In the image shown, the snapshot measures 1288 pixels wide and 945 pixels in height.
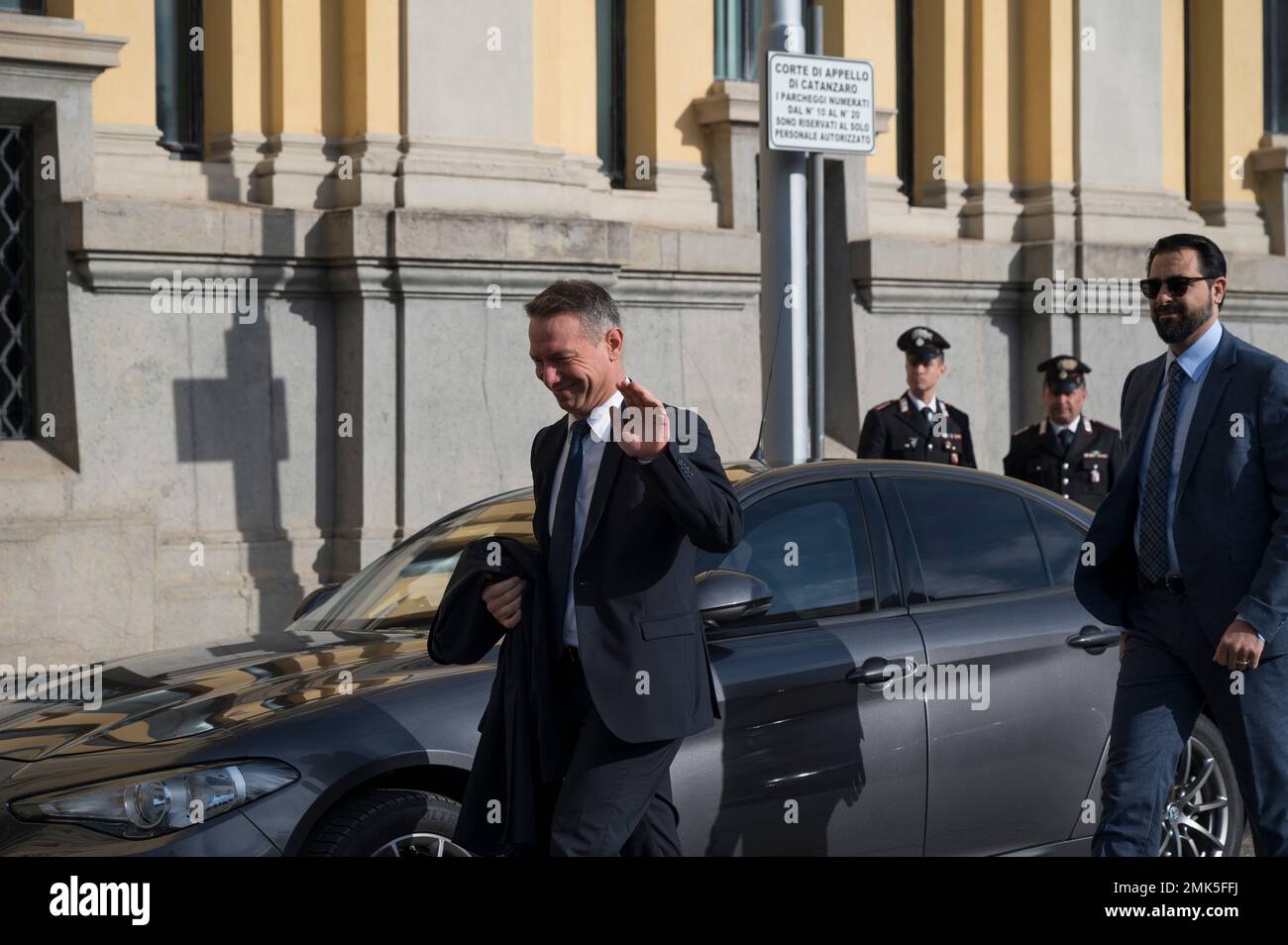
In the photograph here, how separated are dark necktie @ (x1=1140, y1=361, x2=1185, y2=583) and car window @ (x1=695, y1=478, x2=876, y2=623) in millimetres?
931

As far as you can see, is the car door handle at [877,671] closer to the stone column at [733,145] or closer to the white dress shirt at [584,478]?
the white dress shirt at [584,478]

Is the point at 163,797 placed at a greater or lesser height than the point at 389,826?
greater

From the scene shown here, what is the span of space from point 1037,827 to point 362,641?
2.19m

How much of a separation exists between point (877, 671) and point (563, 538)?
Result: 1.49 meters

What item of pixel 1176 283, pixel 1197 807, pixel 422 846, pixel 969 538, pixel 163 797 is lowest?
pixel 1197 807

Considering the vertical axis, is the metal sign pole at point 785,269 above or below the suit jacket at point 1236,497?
above

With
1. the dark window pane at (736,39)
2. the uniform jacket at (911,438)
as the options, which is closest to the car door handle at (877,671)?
the uniform jacket at (911,438)

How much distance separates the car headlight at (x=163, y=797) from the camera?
4.46 meters

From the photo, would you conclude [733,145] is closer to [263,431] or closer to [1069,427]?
[263,431]

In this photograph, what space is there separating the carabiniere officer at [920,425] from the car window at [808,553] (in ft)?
11.9

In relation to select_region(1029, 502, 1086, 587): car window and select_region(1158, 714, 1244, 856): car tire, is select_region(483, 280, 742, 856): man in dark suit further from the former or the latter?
select_region(1158, 714, 1244, 856): car tire

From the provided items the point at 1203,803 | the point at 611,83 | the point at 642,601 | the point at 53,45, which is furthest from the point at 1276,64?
the point at 642,601

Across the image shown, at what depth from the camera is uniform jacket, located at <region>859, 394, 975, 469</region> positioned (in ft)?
30.5

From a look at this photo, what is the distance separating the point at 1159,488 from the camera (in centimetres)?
498
